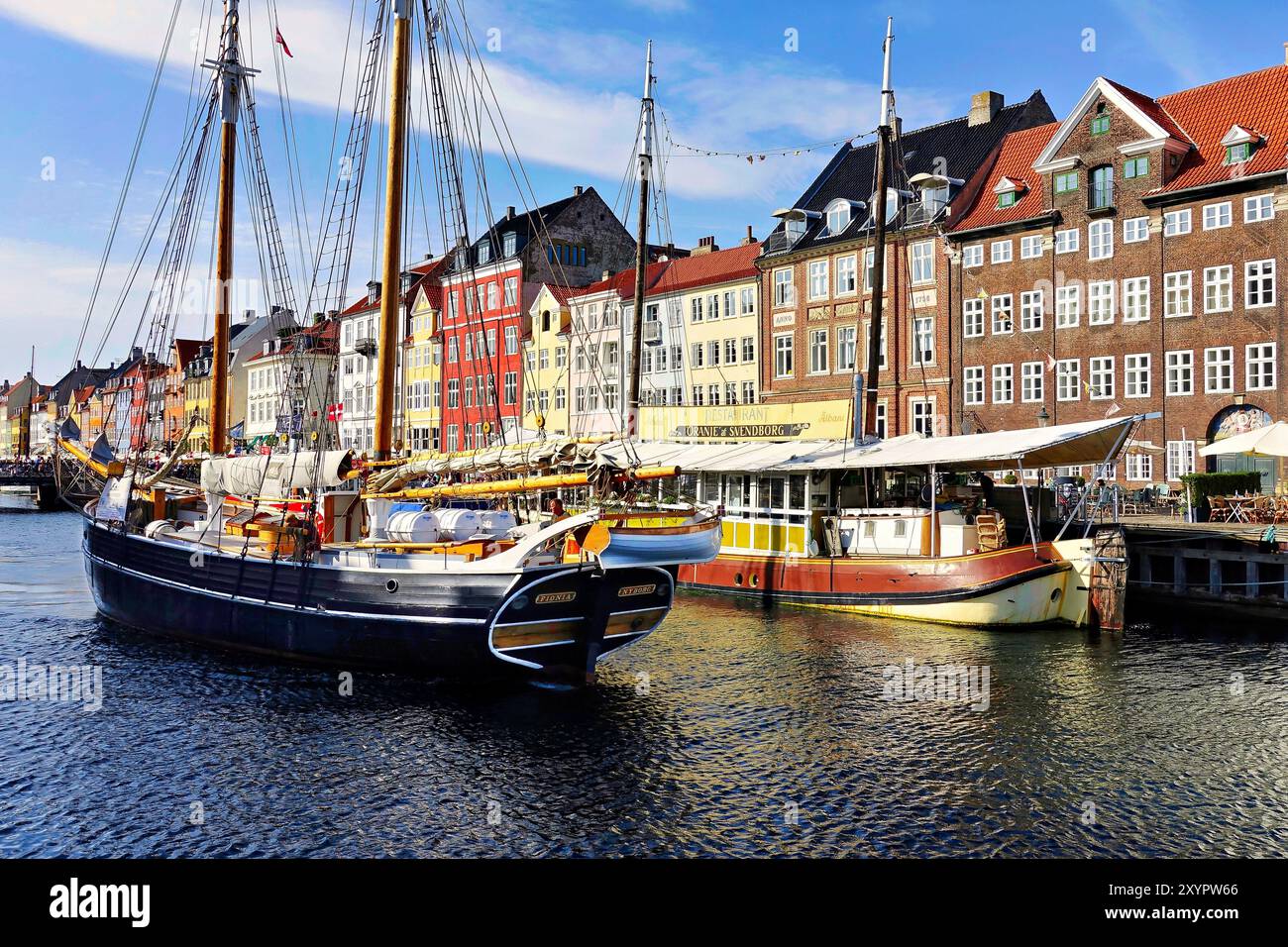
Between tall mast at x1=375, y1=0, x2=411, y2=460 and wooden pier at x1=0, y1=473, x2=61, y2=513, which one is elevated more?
tall mast at x1=375, y1=0, x2=411, y2=460

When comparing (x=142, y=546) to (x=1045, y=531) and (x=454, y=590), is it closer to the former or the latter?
(x=454, y=590)

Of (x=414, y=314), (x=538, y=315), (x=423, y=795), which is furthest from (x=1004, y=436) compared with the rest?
(x=414, y=314)

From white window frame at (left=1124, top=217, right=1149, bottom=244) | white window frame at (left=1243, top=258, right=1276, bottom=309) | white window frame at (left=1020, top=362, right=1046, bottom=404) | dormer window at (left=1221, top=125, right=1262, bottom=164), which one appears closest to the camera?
white window frame at (left=1243, top=258, right=1276, bottom=309)

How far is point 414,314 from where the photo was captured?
81.1 meters

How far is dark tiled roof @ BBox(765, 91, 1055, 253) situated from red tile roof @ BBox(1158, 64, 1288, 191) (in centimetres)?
788

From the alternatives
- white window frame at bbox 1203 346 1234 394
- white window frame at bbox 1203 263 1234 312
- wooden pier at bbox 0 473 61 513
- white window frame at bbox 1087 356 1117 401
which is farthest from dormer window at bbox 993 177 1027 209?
wooden pier at bbox 0 473 61 513

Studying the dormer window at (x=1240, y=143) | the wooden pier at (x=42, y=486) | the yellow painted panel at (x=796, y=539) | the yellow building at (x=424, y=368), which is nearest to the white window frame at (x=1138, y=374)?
the dormer window at (x=1240, y=143)

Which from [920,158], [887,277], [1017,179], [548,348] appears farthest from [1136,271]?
[548,348]

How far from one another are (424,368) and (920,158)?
40.2 meters

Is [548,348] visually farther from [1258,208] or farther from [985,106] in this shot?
[1258,208]

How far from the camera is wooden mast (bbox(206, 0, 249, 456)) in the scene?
3422cm

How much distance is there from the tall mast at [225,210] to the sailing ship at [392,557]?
3.85 meters

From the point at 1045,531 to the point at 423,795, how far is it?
24502 millimetres

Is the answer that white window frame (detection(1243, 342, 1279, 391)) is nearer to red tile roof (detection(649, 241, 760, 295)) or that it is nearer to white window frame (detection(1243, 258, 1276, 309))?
white window frame (detection(1243, 258, 1276, 309))
